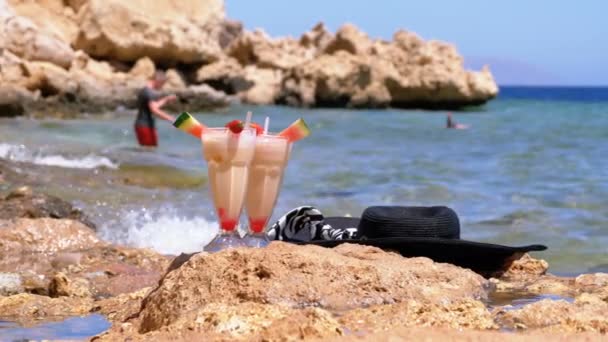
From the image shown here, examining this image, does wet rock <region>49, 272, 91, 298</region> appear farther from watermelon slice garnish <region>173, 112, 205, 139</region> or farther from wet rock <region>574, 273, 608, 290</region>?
wet rock <region>574, 273, 608, 290</region>

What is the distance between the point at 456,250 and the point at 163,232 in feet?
11.6

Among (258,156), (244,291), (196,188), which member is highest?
(258,156)

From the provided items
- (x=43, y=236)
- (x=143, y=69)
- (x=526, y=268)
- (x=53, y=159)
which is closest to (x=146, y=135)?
(x=53, y=159)

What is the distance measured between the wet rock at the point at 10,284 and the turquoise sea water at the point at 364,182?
2.02 metres

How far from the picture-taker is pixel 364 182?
459 inches

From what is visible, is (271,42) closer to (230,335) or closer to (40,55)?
(40,55)

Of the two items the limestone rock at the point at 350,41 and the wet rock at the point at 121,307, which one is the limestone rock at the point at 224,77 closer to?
the limestone rock at the point at 350,41

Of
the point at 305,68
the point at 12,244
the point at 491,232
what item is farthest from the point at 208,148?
the point at 305,68

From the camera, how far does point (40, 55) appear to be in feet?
89.3

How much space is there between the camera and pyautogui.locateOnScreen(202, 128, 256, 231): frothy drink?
3.83 metres

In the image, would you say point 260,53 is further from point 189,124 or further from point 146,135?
point 189,124

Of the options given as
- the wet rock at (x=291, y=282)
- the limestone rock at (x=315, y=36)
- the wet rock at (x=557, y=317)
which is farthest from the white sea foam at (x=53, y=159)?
the limestone rock at (x=315, y=36)

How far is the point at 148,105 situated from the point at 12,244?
775 centimetres

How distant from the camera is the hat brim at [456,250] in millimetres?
4227
